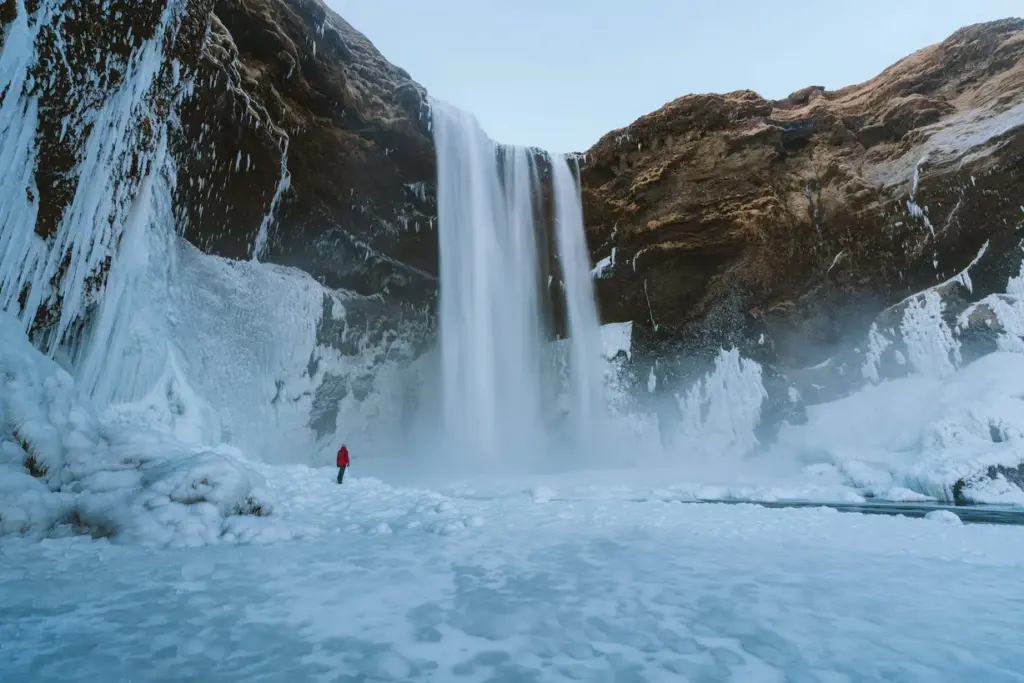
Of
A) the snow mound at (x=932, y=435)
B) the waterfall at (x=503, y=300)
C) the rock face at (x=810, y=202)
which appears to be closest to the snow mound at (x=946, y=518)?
the snow mound at (x=932, y=435)

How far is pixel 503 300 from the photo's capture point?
59.7 feet

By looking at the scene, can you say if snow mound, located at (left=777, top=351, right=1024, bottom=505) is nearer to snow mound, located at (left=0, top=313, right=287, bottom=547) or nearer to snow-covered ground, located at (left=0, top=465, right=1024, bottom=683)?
snow-covered ground, located at (left=0, top=465, right=1024, bottom=683)

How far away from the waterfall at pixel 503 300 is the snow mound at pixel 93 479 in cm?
1089

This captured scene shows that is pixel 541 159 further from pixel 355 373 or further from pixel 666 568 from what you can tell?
pixel 666 568

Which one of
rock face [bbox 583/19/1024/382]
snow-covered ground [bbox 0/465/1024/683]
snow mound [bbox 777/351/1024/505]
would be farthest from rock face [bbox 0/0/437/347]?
snow mound [bbox 777/351/1024/505]

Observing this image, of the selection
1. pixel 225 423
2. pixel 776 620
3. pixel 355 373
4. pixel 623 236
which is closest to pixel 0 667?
pixel 776 620

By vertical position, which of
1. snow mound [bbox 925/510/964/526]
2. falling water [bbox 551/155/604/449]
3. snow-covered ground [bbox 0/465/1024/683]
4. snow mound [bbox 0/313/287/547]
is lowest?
snow-covered ground [bbox 0/465/1024/683]

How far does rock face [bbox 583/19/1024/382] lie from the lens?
45.3ft

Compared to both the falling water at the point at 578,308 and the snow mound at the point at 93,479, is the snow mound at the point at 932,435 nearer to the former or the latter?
the falling water at the point at 578,308

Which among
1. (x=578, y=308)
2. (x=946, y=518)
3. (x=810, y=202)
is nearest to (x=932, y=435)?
(x=946, y=518)

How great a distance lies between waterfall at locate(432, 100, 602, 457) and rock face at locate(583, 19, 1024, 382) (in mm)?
1155

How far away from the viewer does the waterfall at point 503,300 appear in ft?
56.0

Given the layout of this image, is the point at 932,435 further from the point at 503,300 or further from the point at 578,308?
the point at 503,300

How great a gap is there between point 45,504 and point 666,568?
5.64 m
